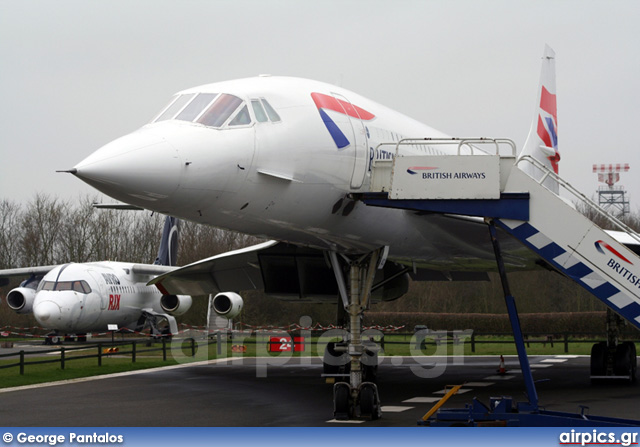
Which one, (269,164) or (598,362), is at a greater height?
(269,164)

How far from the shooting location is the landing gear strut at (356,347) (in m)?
10.8

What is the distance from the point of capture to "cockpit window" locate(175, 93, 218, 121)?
8946 millimetres

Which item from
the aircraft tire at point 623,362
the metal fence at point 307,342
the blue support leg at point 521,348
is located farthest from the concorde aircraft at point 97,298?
the blue support leg at point 521,348

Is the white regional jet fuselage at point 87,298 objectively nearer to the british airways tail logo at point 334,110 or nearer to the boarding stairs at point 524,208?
the british airways tail logo at point 334,110

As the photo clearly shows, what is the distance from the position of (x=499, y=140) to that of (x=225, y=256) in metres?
7.91

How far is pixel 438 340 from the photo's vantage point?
32.0 metres

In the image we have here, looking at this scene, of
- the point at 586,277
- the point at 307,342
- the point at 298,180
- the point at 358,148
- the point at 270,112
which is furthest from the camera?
the point at 307,342

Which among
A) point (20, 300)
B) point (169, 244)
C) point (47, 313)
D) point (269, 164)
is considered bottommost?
point (47, 313)

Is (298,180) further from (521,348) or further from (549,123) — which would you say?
(549,123)

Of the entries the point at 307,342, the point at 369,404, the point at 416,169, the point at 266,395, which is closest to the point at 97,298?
the point at 307,342

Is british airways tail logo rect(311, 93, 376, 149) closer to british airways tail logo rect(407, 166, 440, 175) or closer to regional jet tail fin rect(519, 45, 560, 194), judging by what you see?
british airways tail logo rect(407, 166, 440, 175)

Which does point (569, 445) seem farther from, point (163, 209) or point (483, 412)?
point (163, 209)

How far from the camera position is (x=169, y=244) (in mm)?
37219

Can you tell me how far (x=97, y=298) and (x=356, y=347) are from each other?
22.5 metres
